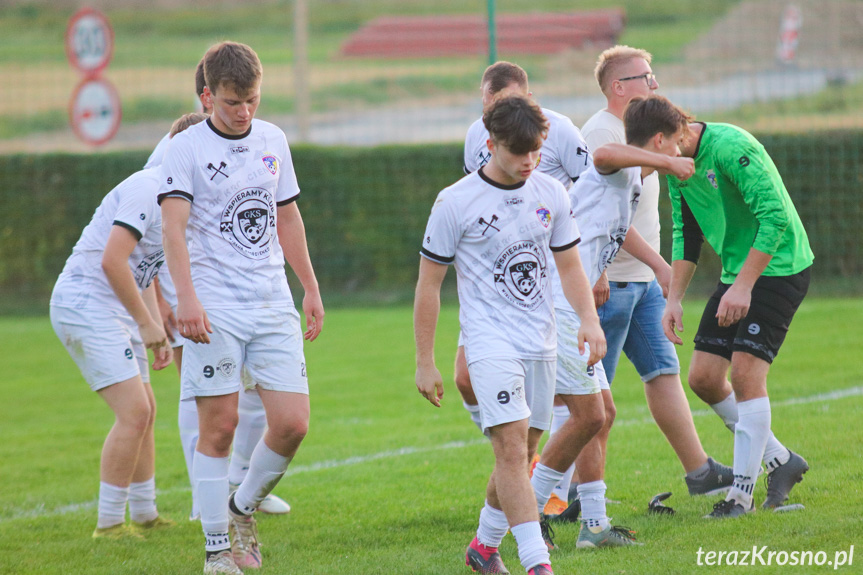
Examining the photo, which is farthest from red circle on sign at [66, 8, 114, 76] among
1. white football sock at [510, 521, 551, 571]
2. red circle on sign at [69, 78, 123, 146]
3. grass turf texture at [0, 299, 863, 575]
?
white football sock at [510, 521, 551, 571]

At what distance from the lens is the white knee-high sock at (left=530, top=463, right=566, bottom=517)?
4.84 metres

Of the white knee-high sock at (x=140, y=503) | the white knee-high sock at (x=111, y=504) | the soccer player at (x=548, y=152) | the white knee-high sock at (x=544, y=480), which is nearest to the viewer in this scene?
the white knee-high sock at (x=544, y=480)

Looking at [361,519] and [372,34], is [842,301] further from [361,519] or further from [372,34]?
[372,34]

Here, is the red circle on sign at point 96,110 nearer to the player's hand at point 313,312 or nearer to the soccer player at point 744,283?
the player's hand at point 313,312

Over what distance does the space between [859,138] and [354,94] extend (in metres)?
8.02

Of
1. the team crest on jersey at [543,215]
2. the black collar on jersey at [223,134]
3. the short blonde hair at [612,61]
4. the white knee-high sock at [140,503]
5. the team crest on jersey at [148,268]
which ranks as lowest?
the white knee-high sock at [140,503]

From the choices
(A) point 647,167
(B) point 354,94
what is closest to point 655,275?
(A) point 647,167

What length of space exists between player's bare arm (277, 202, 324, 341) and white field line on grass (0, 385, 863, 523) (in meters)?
2.27

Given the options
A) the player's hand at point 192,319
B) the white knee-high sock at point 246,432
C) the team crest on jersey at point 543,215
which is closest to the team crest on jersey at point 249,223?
the player's hand at point 192,319

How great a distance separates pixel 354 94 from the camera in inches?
674

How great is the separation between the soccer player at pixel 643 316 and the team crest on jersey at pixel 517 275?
123 centimetres

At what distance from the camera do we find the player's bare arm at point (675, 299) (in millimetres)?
5168

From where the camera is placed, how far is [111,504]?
5.46 meters

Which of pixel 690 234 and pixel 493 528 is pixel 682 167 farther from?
pixel 493 528
